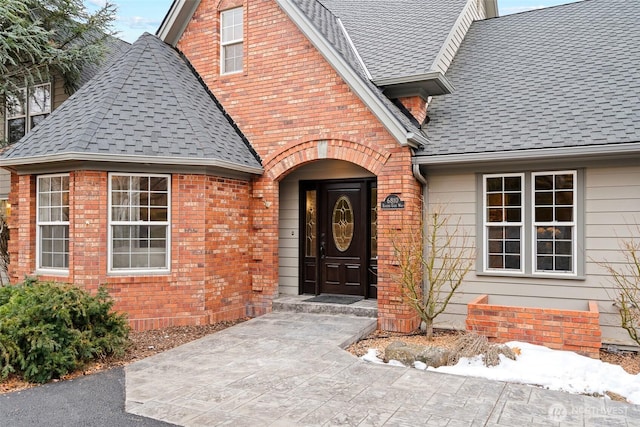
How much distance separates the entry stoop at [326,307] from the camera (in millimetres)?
8665

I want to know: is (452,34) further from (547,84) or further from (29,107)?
(29,107)

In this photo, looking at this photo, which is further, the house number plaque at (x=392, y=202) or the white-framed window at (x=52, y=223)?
the white-framed window at (x=52, y=223)

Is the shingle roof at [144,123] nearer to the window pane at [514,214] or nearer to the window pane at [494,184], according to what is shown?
the window pane at [494,184]

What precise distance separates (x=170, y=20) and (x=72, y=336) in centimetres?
702

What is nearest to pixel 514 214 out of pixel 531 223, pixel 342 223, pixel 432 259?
pixel 531 223

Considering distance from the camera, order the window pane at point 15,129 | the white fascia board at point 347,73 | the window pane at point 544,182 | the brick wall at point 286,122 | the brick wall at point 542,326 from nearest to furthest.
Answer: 1. the brick wall at point 542,326
2. the window pane at point 544,182
3. the white fascia board at point 347,73
4. the brick wall at point 286,122
5. the window pane at point 15,129

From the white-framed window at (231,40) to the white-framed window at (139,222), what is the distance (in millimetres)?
3057

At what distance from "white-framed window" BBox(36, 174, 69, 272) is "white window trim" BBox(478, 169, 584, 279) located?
7.10 meters

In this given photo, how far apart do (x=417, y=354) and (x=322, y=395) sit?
1711 mm

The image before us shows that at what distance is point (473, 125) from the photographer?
855 cm

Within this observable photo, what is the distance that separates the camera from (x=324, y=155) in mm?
8984

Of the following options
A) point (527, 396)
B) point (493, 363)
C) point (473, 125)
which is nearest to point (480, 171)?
point (473, 125)

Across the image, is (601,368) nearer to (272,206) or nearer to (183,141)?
(272,206)

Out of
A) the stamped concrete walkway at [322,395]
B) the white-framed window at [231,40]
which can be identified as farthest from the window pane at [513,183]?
the white-framed window at [231,40]
